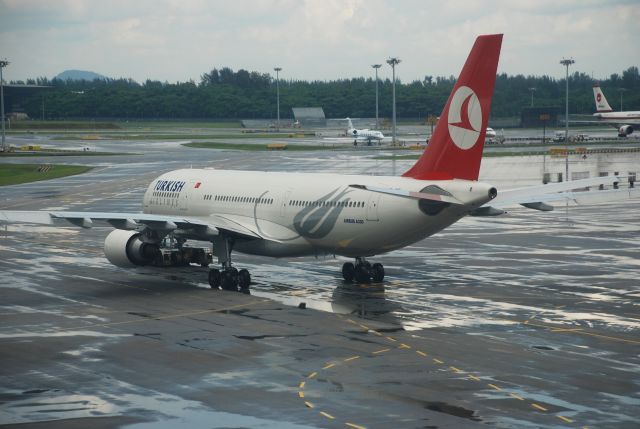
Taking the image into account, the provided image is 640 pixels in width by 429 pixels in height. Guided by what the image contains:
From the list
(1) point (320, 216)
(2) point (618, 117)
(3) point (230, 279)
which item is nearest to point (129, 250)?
(3) point (230, 279)

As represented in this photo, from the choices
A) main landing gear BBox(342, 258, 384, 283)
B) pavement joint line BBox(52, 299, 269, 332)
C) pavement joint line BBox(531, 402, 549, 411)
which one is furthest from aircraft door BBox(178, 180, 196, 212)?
pavement joint line BBox(531, 402, 549, 411)

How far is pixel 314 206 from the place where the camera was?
Answer: 4244cm

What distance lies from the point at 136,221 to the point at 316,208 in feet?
24.8

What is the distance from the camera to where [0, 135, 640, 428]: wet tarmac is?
24203mm

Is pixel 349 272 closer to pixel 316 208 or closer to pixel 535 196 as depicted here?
pixel 316 208

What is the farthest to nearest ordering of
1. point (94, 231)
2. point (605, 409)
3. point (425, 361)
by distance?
1. point (94, 231)
2. point (425, 361)
3. point (605, 409)

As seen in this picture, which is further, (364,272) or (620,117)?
(620,117)

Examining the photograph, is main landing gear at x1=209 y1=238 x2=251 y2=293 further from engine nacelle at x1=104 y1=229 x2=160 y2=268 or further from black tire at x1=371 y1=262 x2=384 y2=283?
black tire at x1=371 y1=262 x2=384 y2=283

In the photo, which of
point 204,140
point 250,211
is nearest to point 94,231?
point 250,211

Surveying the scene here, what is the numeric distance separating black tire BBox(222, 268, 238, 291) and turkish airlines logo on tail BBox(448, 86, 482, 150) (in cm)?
1102

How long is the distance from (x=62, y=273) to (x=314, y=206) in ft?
44.0

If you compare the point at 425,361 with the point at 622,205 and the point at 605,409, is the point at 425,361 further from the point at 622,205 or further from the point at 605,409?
the point at 622,205

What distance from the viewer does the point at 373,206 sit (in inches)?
1563

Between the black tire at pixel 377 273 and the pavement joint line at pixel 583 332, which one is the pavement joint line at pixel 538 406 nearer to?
the pavement joint line at pixel 583 332
